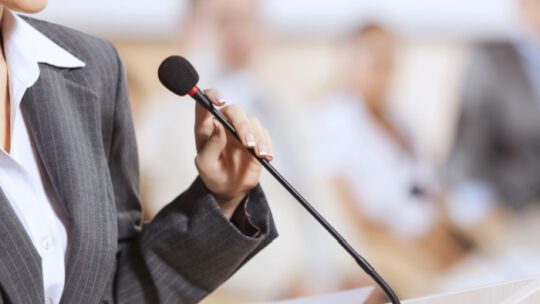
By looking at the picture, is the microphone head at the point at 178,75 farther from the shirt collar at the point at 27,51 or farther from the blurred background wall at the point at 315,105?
the blurred background wall at the point at 315,105

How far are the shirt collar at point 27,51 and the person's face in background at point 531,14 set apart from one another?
2474 mm

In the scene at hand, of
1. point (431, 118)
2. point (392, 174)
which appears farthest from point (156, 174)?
point (431, 118)

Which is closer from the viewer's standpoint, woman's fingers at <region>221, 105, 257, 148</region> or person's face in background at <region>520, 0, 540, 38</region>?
woman's fingers at <region>221, 105, 257, 148</region>

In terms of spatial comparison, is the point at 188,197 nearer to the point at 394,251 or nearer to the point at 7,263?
the point at 7,263

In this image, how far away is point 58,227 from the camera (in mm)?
805

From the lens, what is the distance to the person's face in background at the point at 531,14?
3076 millimetres

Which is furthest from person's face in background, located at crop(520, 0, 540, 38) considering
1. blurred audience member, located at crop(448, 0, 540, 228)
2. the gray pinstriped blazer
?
the gray pinstriped blazer

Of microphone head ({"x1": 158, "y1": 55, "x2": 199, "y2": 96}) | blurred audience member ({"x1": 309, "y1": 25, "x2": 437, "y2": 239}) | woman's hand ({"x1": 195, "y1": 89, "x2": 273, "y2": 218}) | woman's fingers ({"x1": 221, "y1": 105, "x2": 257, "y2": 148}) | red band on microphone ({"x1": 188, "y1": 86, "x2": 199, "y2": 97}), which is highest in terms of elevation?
microphone head ({"x1": 158, "y1": 55, "x2": 199, "y2": 96})

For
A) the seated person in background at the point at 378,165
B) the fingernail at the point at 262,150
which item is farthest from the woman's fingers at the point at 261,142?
the seated person in background at the point at 378,165

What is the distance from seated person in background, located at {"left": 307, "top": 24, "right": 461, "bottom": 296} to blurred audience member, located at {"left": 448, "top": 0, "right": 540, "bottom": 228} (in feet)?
0.50

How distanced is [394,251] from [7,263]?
2.20 meters

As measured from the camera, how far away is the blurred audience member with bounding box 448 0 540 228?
118 inches

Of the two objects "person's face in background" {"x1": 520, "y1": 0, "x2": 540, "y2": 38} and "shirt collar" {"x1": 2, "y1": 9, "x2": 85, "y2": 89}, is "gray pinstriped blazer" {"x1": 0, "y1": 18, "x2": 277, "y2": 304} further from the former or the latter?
"person's face in background" {"x1": 520, "y1": 0, "x2": 540, "y2": 38}

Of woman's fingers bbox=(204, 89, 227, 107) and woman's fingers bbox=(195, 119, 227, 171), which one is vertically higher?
woman's fingers bbox=(204, 89, 227, 107)
